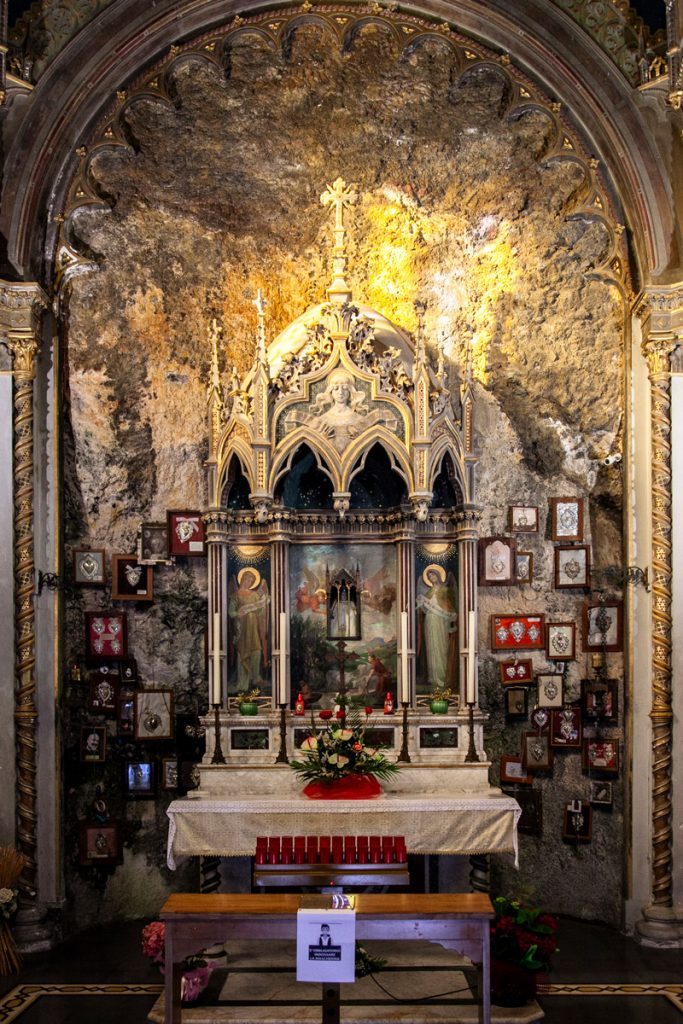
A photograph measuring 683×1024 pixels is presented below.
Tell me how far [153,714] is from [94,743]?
65cm

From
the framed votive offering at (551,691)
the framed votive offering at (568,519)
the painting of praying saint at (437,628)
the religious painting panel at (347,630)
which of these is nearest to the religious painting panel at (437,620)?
the painting of praying saint at (437,628)

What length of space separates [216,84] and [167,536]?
15.3ft

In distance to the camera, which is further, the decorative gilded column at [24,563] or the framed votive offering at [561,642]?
the framed votive offering at [561,642]

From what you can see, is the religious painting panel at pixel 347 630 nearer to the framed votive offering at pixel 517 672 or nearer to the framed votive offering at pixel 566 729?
the framed votive offering at pixel 517 672

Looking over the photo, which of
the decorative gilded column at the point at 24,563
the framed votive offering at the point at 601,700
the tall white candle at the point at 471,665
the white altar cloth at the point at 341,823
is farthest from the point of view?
the framed votive offering at the point at 601,700

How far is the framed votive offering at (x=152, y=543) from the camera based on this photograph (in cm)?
1149

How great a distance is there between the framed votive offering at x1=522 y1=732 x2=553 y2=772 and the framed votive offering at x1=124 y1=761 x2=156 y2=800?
151 inches

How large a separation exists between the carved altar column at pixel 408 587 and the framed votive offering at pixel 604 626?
6.04 feet

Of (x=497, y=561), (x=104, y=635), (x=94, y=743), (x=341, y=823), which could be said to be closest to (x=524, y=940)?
(x=341, y=823)

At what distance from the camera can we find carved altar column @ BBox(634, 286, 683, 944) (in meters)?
10.1

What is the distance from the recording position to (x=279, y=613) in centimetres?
1085

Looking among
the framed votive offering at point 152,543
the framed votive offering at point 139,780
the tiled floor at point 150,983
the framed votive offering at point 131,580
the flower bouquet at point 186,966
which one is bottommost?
the tiled floor at point 150,983

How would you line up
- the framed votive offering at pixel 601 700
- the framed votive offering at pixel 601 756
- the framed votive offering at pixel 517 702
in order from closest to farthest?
1. the framed votive offering at pixel 601 756
2. the framed votive offering at pixel 601 700
3. the framed votive offering at pixel 517 702

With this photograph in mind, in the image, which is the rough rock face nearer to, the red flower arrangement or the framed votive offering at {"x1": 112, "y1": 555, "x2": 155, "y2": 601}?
the framed votive offering at {"x1": 112, "y1": 555, "x2": 155, "y2": 601}
